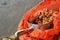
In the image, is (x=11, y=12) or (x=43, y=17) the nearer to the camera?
(x=43, y=17)

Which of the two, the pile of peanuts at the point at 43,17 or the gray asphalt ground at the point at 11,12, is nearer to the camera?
the pile of peanuts at the point at 43,17

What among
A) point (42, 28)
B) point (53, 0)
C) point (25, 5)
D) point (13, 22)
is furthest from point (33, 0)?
point (42, 28)

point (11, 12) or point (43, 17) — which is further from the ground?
point (11, 12)

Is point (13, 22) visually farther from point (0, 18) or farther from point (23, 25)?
point (23, 25)

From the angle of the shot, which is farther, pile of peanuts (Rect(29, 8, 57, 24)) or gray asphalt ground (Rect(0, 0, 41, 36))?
gray asphalt ground (Rect(0, 0, 41, 36))
